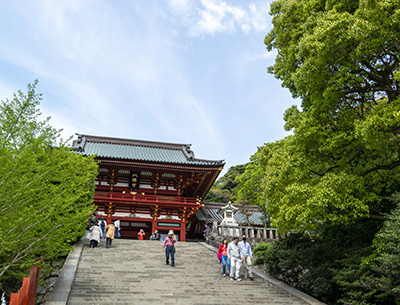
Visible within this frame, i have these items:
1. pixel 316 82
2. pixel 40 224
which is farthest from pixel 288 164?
pixel 40 224

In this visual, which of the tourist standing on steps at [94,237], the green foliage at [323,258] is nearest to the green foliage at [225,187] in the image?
the tourist standing on steps at [94,237]

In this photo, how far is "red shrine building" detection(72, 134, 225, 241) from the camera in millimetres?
20688

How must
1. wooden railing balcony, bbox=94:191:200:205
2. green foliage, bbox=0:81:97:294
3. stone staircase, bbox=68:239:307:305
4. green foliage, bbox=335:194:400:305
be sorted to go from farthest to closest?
wooden railing balcony, bbox=94:191:200:205 < stone staircase, bbox=68:239:307:305 < green foliage, bbox=335:194:400:305 < green foliage, bbox=0:81:97:294

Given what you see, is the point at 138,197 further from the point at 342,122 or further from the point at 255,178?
the point at 342,122

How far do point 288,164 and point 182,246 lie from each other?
8.80 meters

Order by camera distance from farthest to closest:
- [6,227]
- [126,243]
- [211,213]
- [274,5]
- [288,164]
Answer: [211,213], [126,243], [274,5], [288,164], [6,227]

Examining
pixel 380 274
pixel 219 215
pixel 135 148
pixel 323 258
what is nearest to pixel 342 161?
pixel 323 258

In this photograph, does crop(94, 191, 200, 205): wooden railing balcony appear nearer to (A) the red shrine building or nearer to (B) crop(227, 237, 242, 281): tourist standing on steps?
(A) the red shrine building

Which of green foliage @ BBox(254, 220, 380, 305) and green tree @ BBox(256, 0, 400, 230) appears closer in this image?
green tree @ BBox(256, 0, 400, 230)

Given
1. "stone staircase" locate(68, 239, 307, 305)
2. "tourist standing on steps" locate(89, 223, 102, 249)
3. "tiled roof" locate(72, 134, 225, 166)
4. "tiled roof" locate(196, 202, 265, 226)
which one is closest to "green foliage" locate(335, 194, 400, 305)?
"stone staircase" locate(68, 239, 307, 305)

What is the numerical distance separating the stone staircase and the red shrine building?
328 inches

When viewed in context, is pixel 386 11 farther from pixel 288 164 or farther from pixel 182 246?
pixel 182 246

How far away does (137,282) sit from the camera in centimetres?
873

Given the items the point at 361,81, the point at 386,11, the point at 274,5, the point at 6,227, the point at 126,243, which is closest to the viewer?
the point at 6,227
